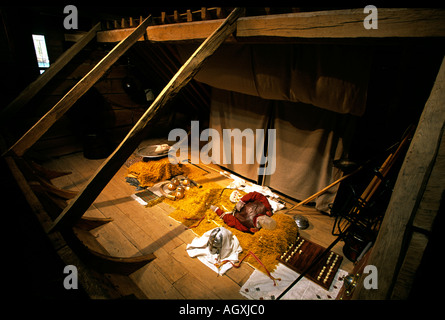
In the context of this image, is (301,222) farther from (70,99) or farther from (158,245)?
(70,99)

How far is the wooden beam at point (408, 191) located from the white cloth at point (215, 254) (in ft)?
5.84

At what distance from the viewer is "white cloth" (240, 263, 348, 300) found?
94.9 inches

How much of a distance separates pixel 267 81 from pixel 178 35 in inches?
64.5

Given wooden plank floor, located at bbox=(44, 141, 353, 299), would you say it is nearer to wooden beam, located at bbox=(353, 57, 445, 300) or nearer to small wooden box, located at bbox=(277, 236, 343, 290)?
small wooden box, located at bbox=(277, 236, 343, 290)

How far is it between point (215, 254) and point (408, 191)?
240cm

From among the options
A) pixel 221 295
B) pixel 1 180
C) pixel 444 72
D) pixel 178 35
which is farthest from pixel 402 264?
pixel 1 180

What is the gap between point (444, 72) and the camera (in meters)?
1.19

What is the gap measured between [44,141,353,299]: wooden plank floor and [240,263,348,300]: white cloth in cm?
12

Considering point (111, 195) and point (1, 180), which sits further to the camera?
point (111, 195)

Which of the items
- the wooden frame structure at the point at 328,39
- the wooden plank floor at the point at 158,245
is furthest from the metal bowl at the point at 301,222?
the wooden frame structure at the point at 328,39

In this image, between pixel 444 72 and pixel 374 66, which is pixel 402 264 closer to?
pixel 444 72

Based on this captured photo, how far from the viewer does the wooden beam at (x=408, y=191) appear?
47.1 inches

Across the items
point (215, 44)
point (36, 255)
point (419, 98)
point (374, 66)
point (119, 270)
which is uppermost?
point (215, 44)
